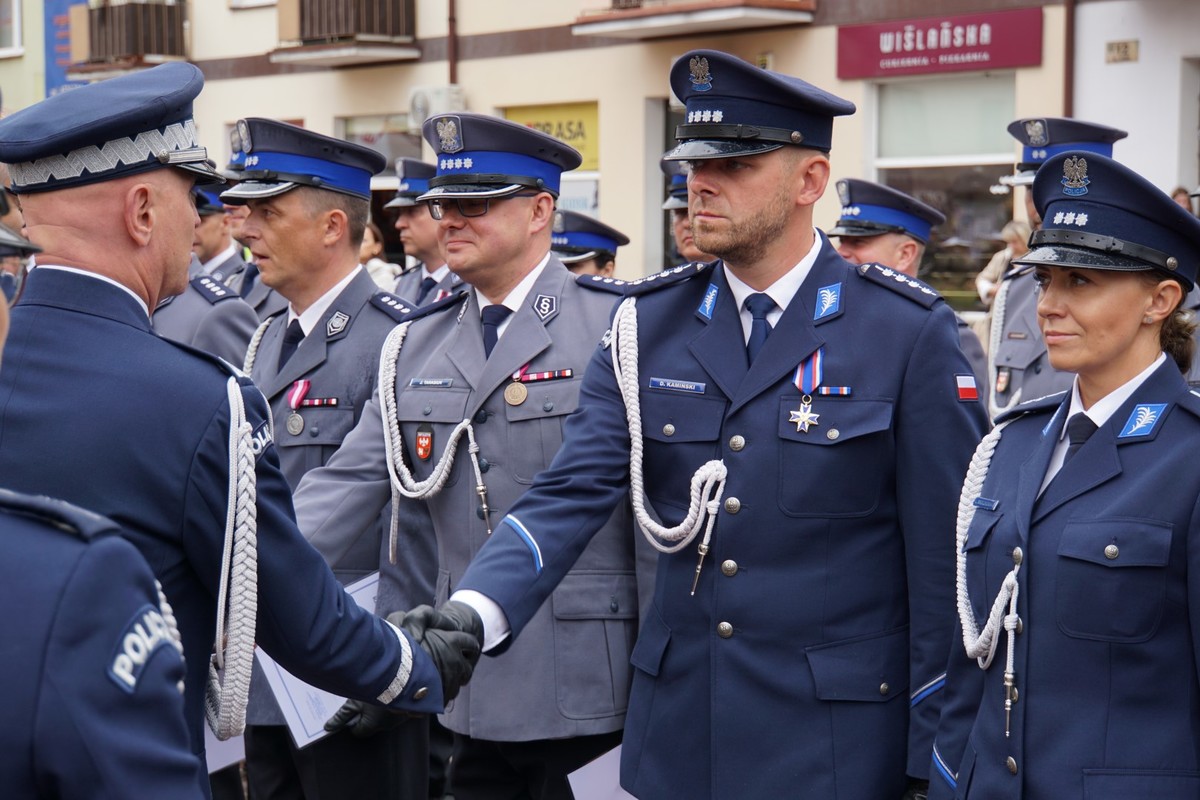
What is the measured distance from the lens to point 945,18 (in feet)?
48.5

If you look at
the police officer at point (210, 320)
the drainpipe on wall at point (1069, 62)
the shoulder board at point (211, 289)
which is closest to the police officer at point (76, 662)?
the police officer at point (210, 320)

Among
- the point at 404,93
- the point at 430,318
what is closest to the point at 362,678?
the point at 430,318

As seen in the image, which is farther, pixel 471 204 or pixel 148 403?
pixel 471 204

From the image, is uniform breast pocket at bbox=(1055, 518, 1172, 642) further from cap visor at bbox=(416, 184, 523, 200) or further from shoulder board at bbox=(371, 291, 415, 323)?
shoulder board at bbox=(371, 291, 415, 323)

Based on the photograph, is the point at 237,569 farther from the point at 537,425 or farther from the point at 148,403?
the point at 537,425

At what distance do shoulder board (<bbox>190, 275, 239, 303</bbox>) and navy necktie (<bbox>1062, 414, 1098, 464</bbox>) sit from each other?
3276mm

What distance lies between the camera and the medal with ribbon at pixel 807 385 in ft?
11.4

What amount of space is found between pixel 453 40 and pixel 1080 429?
17.0 meters

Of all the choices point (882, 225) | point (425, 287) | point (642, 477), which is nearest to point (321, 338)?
point (642, 477)

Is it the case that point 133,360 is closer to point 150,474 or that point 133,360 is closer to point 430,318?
point 150,474

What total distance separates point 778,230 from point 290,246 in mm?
1966

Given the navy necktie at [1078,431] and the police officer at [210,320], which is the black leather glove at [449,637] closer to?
the navy necktie at [1078,431]

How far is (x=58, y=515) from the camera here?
6.07 feet

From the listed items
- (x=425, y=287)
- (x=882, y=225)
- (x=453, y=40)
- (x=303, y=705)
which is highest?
(x=453, y=40)
